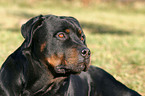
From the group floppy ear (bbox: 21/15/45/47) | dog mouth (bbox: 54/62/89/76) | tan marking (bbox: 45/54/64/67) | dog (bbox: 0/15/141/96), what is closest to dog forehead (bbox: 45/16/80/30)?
dog (bbox: 0/15/141/96)

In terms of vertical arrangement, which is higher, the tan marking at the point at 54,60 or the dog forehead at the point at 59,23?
the dog forehead at the point at 59,23

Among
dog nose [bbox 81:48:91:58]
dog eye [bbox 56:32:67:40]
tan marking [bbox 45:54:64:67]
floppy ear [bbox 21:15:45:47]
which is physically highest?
floppy ear [bbox 21:15:45:47]

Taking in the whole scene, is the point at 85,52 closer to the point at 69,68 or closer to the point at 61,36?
the point at 69,68

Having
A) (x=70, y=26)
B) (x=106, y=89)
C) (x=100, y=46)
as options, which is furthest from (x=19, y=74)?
(x=100, y=46)

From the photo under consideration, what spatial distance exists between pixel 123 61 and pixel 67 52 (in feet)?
15.9

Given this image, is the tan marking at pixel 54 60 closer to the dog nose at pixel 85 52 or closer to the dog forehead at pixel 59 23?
the dog nose at pixel 85 52

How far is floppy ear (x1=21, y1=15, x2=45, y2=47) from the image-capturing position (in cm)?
328

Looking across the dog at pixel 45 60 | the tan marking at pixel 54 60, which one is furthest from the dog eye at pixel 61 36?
the tan marking at pixel 54 60

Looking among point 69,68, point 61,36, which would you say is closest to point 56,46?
point 61,36

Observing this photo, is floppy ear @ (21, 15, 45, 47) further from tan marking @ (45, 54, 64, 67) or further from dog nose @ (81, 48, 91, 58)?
dog nose @ (81, 48, 91, 58)

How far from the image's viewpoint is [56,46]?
3.35 m

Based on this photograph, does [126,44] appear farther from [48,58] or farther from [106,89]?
[48,58]

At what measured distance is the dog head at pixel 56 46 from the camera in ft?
10.7

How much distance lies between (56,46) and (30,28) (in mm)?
436
